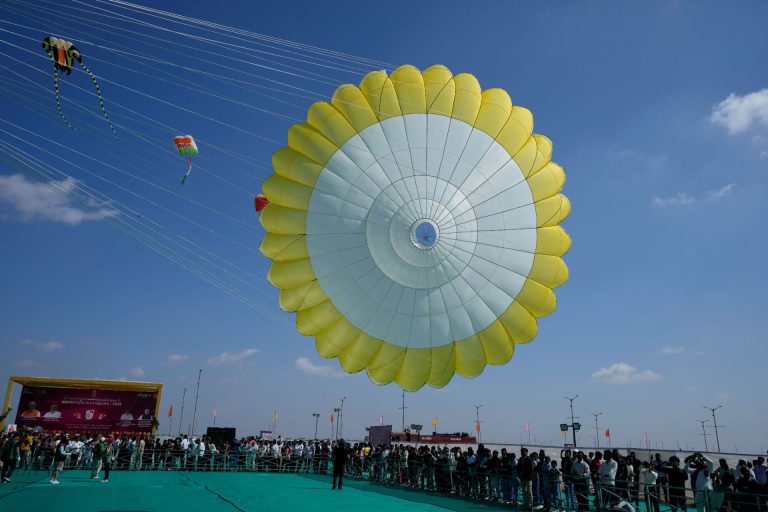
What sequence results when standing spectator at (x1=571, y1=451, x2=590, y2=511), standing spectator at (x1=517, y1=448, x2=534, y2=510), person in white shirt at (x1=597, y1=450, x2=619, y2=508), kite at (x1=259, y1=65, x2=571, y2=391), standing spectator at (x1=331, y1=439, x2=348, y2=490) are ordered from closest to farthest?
1. person in white shirt at (x1=597, y1=450, x2=619, y2=508)
2. standing spectator at (x1=571, y1=451, x2=590, y2=511)
3. kite at (x1=259, y1=65, x2=571, y2=391)
4. standing spectator at (x1=517, y1=448, x2=534, y2=510)
5. standing spectator at (x1=331, y1=439, x2=348, y2=490)

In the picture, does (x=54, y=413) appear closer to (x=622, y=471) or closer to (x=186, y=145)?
(x=186, y=145)

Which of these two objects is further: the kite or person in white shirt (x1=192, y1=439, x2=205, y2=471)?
person in white shirt (x1=192, y1=439, x2=205, y2=471)

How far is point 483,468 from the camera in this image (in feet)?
48.0

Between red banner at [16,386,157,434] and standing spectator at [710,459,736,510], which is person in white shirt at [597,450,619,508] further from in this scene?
red banner at [16,386,157,434]

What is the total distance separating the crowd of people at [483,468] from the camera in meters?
10.8

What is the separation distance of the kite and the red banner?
1971cm

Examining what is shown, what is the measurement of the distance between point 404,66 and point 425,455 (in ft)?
38.2

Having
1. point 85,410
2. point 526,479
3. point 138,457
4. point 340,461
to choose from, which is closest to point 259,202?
point 340,461

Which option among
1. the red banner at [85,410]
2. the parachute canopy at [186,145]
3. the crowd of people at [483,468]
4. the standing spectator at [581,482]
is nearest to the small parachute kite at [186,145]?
the parachute canopy at [186,145]

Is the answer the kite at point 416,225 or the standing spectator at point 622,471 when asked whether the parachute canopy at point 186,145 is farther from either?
the standing spectator at point 622,471

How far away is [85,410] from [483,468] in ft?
73.9

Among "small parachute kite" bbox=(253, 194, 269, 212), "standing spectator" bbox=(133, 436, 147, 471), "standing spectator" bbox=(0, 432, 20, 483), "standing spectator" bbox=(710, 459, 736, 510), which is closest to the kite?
"small parachute kite" bbox=(253, 194, 269, 212)

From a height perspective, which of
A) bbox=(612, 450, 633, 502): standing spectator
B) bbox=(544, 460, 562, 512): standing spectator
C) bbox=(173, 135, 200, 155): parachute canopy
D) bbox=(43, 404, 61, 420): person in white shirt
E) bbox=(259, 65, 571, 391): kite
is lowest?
bbox=(544, 460, 562, 512): standing spectator

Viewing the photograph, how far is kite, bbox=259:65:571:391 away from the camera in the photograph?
1262 centimetres
